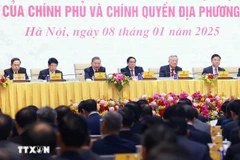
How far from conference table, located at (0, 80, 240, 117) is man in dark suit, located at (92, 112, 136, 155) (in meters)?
4.55

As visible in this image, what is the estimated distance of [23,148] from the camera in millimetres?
2973

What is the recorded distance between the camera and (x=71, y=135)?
312cm

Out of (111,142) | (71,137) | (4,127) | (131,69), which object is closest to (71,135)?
(71,137)

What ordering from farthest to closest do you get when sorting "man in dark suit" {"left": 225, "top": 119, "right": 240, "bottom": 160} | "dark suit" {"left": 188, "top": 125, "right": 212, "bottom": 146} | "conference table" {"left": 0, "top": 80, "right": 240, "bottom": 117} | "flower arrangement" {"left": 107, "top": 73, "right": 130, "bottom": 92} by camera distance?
"flower arrangement" {"left": 107, "top": 73, "right": 130, "bottom": 92} → "conference table" {"left": 0, "top": 80, "right": 240, "bottom": 117} → "dark suit" {"left": 188, "top": 125, "right": 212, "bottom": 146} → "man in dark suit" {"left": 225, "top": 119, "right": 240, "bottom": 160}

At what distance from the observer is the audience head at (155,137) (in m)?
2.54

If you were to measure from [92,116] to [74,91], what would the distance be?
9.43 ft

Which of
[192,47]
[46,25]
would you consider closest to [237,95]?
[192,47]

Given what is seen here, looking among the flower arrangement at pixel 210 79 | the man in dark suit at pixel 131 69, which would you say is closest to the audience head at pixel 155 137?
the flower arrangement at pixel 210 79

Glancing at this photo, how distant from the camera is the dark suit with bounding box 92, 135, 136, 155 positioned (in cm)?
400

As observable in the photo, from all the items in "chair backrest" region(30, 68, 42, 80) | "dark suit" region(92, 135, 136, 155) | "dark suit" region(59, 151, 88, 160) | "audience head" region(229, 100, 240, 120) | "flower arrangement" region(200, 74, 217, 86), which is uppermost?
"chair backrest" region(30, 68, 42, 80)

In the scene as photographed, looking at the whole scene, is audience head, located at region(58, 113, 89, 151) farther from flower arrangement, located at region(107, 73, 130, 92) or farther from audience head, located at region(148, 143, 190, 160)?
flower arrangement, located at region(107, 73, 130, 92)

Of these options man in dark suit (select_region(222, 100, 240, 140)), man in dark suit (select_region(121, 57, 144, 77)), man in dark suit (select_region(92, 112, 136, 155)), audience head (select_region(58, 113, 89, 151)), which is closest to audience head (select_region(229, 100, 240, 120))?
man in dark suit (select_region(222, 100, 240, 140))

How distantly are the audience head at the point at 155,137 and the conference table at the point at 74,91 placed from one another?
5.97 metres

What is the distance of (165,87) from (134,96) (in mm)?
492
